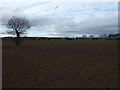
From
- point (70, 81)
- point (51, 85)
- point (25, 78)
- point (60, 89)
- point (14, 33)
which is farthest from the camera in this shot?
point (14, 33)

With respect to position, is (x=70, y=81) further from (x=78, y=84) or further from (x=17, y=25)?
(x=17, y=25)

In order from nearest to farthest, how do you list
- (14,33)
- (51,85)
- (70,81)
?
(51,85) → (70,81) → (14,33)

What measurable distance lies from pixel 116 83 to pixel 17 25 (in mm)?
35783

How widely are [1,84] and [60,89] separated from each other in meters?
2.83

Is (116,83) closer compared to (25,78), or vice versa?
(116,83)

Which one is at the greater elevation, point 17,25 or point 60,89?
point 17,25

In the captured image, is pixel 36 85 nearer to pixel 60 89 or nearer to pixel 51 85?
pixel 51 85

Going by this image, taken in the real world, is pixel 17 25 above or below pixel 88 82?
above

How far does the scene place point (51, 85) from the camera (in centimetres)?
620

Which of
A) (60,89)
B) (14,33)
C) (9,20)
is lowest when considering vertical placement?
(60,89)

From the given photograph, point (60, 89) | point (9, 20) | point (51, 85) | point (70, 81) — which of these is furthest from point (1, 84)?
point (9, 20)

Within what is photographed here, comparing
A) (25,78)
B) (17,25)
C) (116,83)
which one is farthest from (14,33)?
(116,83)

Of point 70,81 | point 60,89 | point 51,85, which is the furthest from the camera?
point 70,81

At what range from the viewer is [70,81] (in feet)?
22.1
